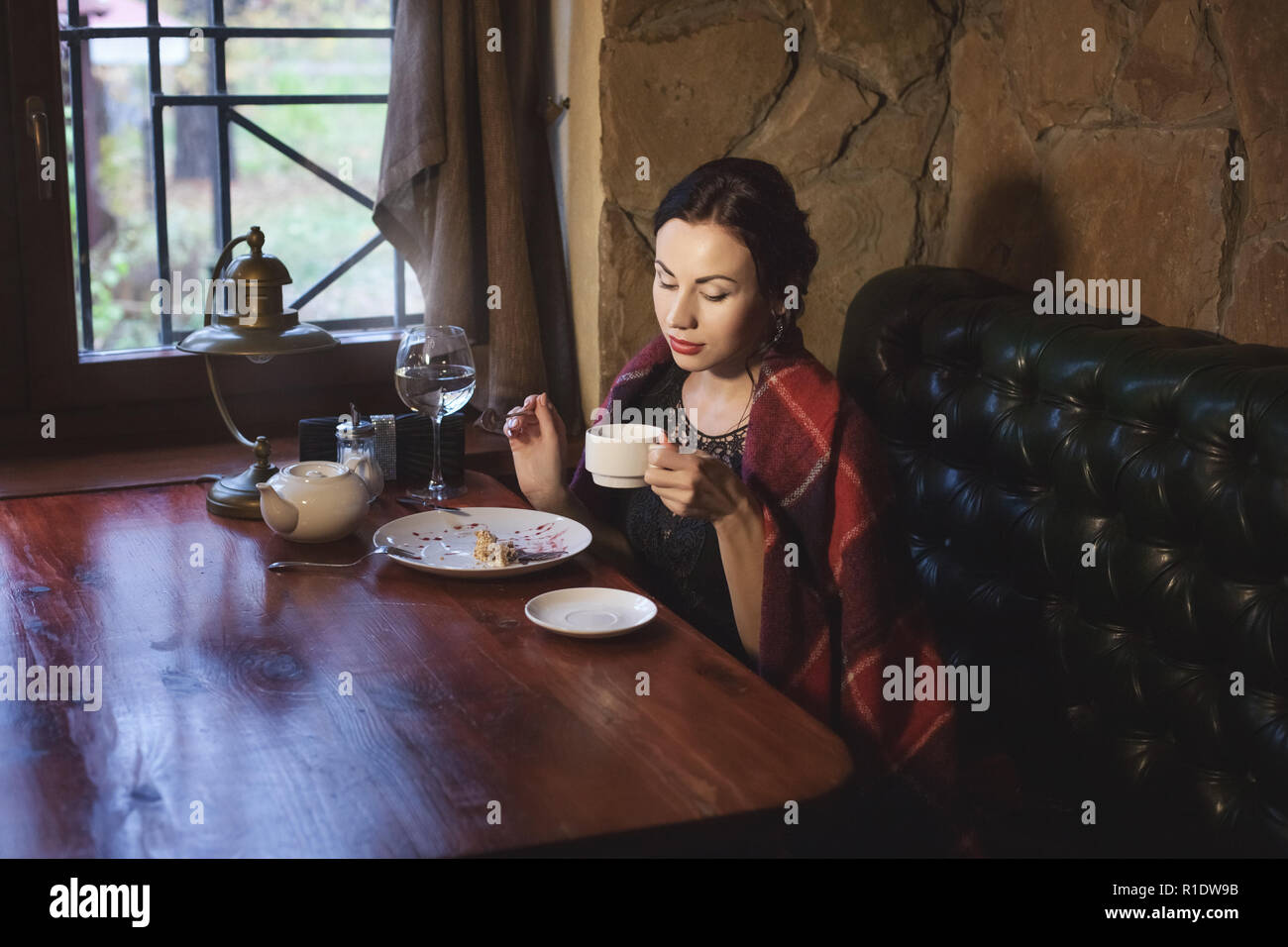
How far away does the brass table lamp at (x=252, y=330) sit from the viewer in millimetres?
1893

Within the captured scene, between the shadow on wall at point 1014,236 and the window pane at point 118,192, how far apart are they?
1.63 metres

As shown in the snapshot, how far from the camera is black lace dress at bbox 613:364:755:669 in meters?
1.88

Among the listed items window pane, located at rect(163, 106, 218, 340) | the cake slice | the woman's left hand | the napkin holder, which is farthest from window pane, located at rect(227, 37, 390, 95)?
the woman's left hand

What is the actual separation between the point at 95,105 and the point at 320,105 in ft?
1.42

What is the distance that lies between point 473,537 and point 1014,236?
123cm

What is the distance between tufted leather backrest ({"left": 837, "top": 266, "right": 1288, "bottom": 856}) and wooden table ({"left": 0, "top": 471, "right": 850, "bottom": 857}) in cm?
59

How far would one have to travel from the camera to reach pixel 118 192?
2475mm

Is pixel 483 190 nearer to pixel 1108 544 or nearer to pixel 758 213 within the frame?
pixel 758 213

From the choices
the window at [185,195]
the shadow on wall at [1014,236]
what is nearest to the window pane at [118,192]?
the window at [185,195]

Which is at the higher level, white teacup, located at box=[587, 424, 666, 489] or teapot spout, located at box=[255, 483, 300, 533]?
white teacup, located at box=[587, 424, 666, 489]

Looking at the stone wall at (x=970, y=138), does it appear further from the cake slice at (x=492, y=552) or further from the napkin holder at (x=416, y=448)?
the cake slice at (x=492, y=552)

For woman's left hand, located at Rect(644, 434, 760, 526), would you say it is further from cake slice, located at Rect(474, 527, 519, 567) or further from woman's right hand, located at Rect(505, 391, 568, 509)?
woman's right hand, located at Rect(505, 391, 568, 509)

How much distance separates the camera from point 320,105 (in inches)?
103

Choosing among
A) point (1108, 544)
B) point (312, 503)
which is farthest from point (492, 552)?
point (1108, 544)
